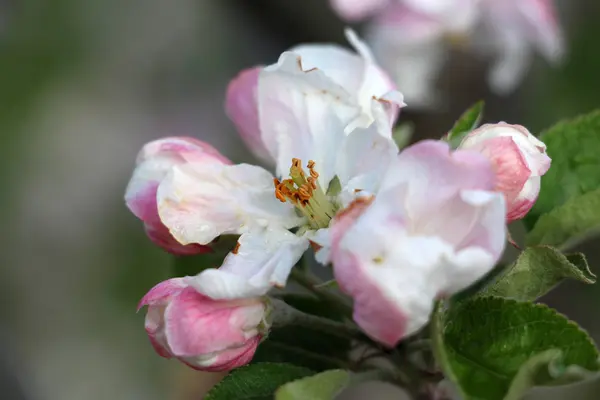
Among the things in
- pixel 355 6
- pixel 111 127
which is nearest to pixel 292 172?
pixel 355 6

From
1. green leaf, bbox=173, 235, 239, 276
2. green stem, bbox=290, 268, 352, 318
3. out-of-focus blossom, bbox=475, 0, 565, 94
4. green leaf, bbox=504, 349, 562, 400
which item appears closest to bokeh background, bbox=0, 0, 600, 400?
out-of-focus blossom, bbox=475, 0, 565, 94

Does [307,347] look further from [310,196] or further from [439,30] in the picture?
[439,30]

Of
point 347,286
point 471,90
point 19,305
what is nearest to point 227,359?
point 347,286

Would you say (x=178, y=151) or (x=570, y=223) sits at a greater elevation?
(x=178, y=151)

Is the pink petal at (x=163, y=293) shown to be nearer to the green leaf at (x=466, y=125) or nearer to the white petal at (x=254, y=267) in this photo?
the white petal at (x=254, y=267)

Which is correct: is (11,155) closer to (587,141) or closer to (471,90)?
(471,90)

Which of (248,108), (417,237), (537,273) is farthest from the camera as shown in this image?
(248,108)

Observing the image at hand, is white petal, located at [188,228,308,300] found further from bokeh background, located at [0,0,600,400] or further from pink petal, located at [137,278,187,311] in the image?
bokeh background, located at [0,0,600,400]
